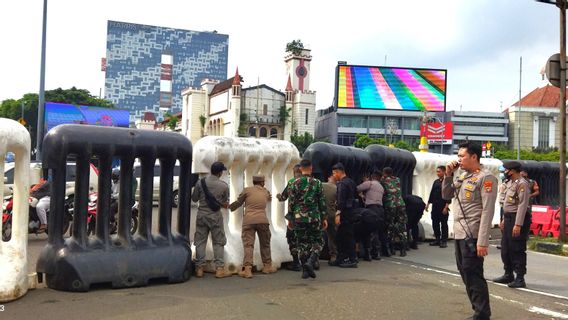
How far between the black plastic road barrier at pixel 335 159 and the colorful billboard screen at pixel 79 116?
152ft

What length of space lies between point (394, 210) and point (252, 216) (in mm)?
3547

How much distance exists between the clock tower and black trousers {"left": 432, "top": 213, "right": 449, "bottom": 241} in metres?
98.2

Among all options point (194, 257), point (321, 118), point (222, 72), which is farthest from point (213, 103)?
point (194, 257)

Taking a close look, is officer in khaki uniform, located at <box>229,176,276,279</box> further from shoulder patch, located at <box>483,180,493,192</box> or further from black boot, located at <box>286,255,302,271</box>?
shoulder patch, located at <box>483,180,493,192</box>

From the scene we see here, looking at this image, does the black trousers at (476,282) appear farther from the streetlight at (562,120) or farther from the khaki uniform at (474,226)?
the streetlight at (562,120)

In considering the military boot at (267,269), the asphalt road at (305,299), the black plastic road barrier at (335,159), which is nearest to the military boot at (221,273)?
the asphalt road at (305,299)

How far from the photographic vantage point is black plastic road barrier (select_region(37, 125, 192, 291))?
23.7 feet

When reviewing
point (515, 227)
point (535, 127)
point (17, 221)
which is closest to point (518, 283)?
point (515, 227)

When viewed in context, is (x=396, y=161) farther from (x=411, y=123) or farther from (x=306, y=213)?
(x=411, y=123)

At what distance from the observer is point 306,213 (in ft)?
28.7

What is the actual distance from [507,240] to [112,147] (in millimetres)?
5693

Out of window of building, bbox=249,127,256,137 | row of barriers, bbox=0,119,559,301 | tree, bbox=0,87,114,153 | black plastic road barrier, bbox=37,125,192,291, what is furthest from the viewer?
window of building, bbox=249,127,256,137

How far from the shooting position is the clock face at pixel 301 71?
4387 inches

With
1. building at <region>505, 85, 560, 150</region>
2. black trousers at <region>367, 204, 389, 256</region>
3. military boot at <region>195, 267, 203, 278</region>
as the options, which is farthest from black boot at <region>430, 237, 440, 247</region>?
building at <region>505, 85, 560, 150</region>
